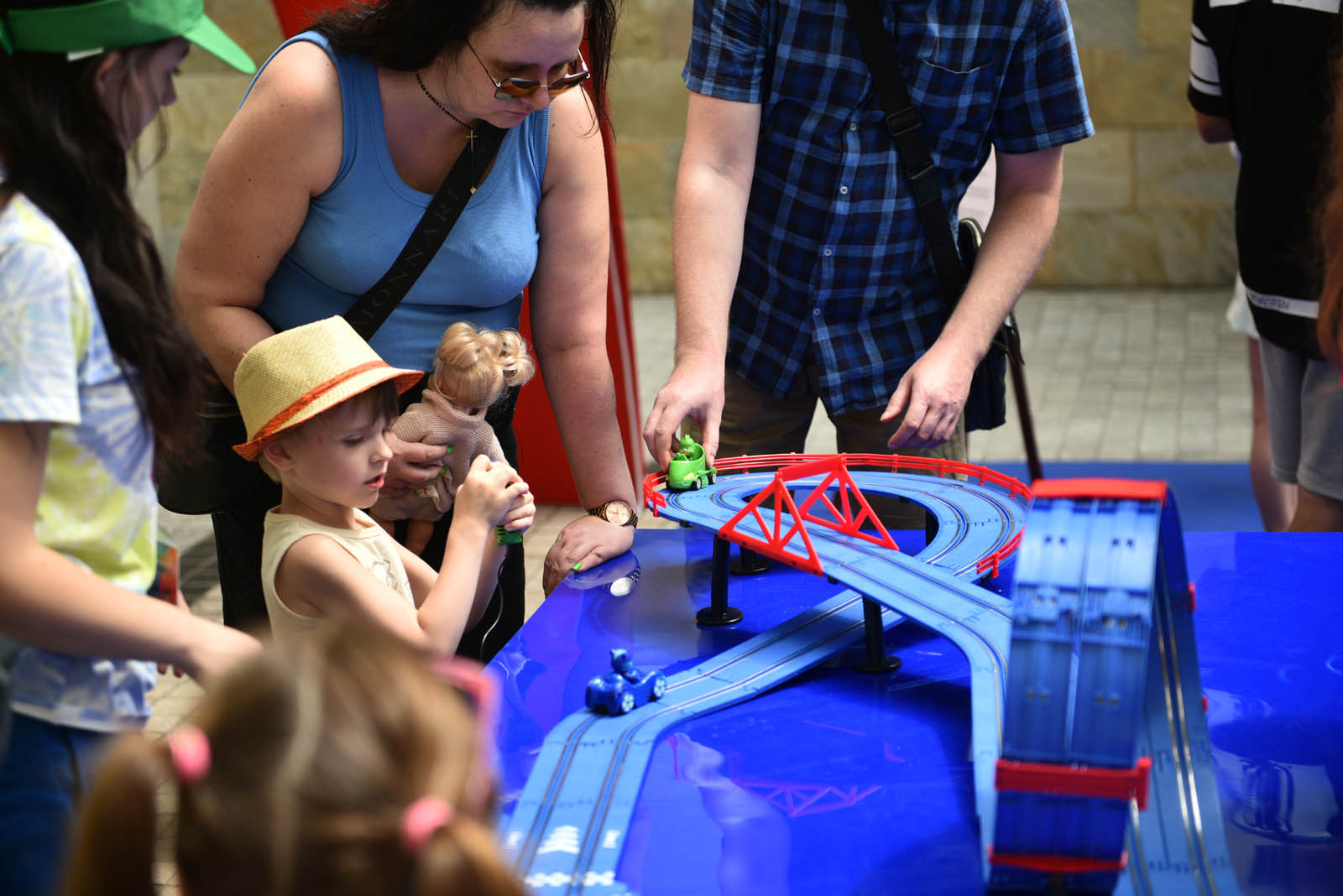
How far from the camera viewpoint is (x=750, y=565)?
227 cm

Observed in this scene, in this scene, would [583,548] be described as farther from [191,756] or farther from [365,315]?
[191,756]

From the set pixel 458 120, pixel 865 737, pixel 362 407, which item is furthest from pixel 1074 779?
pixel 458 120

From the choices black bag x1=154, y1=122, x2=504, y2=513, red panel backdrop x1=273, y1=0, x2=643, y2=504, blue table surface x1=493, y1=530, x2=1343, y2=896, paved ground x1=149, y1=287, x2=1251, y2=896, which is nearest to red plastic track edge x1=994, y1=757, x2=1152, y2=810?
blue table surface x1=493, y1=530, x2=1343, y2=896

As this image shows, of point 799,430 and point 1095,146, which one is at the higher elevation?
point 799,430

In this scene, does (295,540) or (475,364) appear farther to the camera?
(475,364)

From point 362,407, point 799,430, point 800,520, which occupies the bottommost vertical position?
point 799,430

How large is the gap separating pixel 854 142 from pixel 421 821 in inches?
76.3

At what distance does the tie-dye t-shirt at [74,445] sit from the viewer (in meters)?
1.25

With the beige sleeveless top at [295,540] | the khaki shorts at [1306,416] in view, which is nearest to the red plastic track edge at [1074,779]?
the beige sleeveless top at [295,540]

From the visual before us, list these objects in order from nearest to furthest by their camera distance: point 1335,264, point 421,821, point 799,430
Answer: point 421,821
point 1335,264
point 799,430

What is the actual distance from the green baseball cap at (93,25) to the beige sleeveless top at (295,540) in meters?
0.79

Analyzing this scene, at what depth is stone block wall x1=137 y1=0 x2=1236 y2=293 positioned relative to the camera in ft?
27.3

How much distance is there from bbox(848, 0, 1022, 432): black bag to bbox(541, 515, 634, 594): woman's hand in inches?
27.2

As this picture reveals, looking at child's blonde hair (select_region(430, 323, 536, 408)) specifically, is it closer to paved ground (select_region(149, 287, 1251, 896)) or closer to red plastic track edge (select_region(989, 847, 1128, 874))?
red plastic track edge (select_region(989, 847, 1128, 874))
